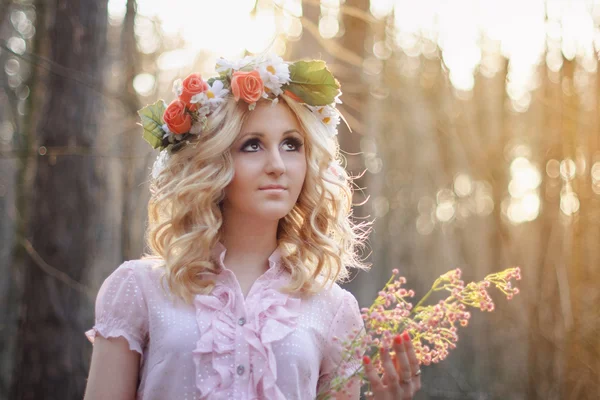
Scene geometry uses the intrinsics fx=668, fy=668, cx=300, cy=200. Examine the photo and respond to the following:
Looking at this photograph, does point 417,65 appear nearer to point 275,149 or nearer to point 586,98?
point 586,98

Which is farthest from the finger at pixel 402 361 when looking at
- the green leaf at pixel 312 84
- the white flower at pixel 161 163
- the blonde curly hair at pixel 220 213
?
the white flower at pixel 161 163

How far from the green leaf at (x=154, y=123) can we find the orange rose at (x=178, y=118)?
0.08 metres

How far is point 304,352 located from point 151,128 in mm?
929

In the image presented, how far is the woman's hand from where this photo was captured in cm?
181

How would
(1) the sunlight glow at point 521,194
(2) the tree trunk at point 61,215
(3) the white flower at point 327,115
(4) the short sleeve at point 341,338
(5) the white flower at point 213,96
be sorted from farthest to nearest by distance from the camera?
1. (1) the sunlight glow at point 521,194
2. (2) the tree trunk at point 61,215
3. (3) the white flower at point 327,115
4. (5) the white flower at point 213,96
5. (4) the short sleeve at point 341,338

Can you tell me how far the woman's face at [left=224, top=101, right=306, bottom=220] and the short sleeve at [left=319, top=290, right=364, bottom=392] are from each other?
39 cm

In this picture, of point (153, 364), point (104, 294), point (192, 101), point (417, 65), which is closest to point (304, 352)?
point (153, 364)

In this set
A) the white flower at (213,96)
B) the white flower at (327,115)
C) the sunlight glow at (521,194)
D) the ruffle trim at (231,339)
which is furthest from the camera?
the sunlight glow at (521,194)

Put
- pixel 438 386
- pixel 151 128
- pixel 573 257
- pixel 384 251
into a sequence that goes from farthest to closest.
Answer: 1. pixel 384 251
2. pixel 438 386
3. pixel 573 257
4. pixel 151 128

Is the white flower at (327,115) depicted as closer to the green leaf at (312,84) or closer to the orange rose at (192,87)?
the green leaf at (312,84)

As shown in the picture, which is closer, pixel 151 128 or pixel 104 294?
pixel 104 294

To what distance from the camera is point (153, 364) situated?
1987mm

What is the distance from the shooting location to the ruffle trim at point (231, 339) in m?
1.95

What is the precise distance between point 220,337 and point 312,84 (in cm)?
90
